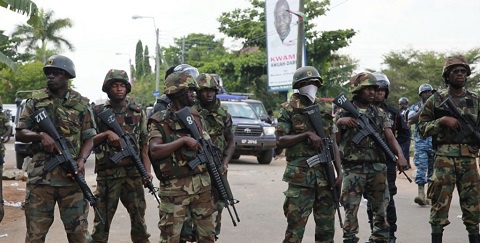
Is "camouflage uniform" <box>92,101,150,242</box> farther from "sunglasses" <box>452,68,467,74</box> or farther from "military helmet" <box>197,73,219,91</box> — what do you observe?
"sunglasses" <box>452,68,467,74</box>

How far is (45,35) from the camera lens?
55125 mm

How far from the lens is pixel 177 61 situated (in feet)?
239

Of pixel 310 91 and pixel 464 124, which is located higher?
pixel 310 91

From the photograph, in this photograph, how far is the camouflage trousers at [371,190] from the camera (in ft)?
21.5

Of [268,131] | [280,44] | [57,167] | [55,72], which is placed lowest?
[268,131]

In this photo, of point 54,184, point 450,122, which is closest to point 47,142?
point 54,184

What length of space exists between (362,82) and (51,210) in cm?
321

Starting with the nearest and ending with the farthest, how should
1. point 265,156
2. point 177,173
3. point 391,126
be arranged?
point 177,173
point 391,126
point 265,156

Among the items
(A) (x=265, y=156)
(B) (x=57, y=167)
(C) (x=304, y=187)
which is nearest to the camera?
(B) (x=57, y=167)

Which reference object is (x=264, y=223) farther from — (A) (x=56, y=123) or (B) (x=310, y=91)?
(A) (x=56, y=123)

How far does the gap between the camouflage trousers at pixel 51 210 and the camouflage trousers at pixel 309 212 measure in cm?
181

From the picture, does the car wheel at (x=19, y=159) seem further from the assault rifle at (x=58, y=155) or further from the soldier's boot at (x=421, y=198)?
the assault rifle at (x=58, y=155)

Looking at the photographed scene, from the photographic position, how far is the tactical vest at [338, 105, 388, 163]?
658 cm

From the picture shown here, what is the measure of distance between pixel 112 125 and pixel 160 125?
1.25m
